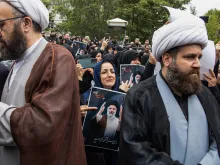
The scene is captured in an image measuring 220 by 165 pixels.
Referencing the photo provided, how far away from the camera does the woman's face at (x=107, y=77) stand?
4.14m

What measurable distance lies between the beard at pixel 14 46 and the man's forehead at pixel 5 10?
0.09 metres

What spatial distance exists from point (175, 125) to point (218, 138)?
31 centimetres

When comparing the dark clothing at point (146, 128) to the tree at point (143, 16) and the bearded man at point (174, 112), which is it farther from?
the tree at point (143, 16)

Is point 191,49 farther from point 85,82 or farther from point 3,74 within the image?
point 85,82

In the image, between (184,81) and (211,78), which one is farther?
(211,78)

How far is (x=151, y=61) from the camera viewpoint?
4.10 meters

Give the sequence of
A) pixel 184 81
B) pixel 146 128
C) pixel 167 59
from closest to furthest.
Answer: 1. pixel 146 128
2. pixel 184 81
3. pixel 167 59

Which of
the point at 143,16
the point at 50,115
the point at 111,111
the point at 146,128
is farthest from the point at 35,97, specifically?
the point at 143,16

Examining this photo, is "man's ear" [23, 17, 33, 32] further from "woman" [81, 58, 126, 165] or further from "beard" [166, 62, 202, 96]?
"woman" [81, 58, 126, 165]

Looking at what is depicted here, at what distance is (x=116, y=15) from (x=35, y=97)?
30.1m

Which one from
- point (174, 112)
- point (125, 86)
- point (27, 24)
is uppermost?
point (27, 24)

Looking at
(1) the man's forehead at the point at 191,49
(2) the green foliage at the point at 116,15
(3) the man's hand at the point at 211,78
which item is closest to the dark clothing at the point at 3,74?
(1) the man's forehead at the point at 191,49

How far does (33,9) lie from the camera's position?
2.14 meters

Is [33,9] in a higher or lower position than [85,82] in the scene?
higher
